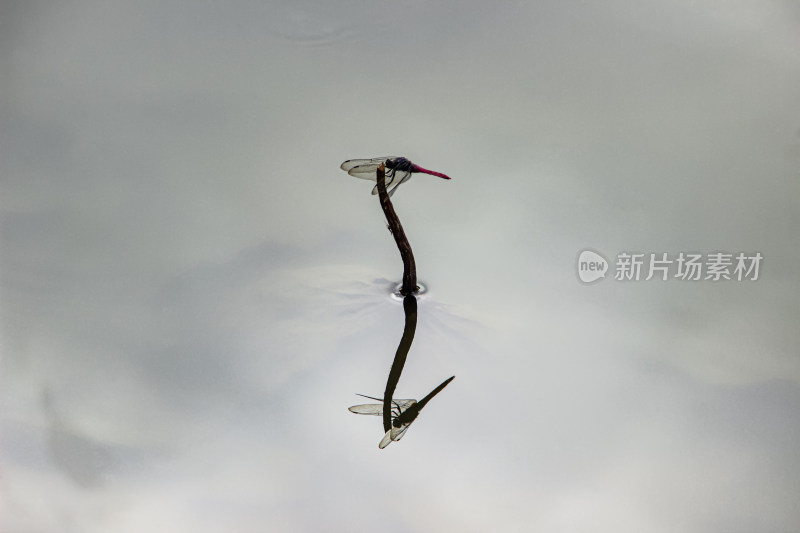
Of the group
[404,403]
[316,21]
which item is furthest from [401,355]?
[316,21]

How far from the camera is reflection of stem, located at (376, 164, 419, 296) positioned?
111 centimetres

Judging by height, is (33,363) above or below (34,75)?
below

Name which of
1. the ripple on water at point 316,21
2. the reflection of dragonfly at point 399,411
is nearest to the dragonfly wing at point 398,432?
the reflection of dragonfly at point 399,411

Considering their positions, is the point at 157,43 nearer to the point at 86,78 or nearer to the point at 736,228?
the point at 86,78

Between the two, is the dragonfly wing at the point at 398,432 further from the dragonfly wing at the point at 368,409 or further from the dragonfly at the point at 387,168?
the dragonfly at the point at 387,168

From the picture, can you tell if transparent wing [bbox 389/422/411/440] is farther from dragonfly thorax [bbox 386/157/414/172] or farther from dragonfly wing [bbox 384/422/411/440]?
dragonfly thorax [bbox 386/157/414/172]

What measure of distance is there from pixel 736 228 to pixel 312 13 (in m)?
1.16

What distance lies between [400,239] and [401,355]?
185 mm

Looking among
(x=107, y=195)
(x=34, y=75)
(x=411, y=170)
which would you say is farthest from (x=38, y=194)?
(x=411, y=170)

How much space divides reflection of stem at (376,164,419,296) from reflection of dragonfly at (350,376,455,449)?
0.21 m

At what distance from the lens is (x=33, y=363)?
1138 millimetres

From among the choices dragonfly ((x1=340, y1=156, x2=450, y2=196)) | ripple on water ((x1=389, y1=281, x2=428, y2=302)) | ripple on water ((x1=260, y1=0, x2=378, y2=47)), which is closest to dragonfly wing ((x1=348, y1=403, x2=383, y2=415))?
ripple on water ((x1=389, y1=281, x2=428, y2=302))

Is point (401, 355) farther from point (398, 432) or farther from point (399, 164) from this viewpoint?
point (399, 164)

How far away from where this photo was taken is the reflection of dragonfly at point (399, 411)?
1.01m
